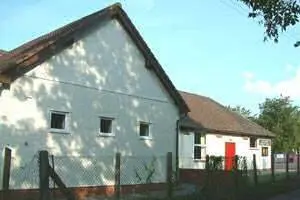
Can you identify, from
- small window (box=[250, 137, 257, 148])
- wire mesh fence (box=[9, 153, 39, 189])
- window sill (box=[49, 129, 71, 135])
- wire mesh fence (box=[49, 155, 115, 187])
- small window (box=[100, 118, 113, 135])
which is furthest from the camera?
small window (box=[250, 137, 257, 148])

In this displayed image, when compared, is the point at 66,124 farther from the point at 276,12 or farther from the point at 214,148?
the point at 214,148

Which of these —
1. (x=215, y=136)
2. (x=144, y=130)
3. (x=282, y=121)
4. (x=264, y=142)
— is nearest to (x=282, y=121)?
(x=282, y=121)

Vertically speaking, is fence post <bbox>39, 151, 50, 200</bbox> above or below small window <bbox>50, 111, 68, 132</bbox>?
below

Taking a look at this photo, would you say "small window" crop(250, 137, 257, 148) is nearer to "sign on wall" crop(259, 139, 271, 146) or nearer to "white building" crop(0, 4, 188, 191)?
"sign on wall" crop(259, 139, 271, 146)

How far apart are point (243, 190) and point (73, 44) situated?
7.78 meters

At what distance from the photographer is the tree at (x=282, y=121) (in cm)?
5438

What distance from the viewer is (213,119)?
36.2m

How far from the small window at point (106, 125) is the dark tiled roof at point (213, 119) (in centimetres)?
934

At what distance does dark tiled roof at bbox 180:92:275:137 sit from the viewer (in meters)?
33.2

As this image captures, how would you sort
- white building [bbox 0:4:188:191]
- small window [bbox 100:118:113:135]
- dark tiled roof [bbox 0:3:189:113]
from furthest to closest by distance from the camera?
small window [bbox 100:118:113:135]
white building [bbox 0:4:188:191]
dark tiled roof [bbox 0:3:189:113]

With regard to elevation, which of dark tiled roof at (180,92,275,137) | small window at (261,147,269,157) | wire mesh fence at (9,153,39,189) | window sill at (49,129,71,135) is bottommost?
wire mesh fence at (9,153,39,189)

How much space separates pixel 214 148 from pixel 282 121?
23.9 meters

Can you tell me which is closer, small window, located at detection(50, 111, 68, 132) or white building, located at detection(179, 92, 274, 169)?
small window, located at detection(50, 111, 68, 132)

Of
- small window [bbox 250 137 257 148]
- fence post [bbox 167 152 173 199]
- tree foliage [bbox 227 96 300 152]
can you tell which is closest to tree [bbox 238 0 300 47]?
fence post [bbox 167 152 173 199]
